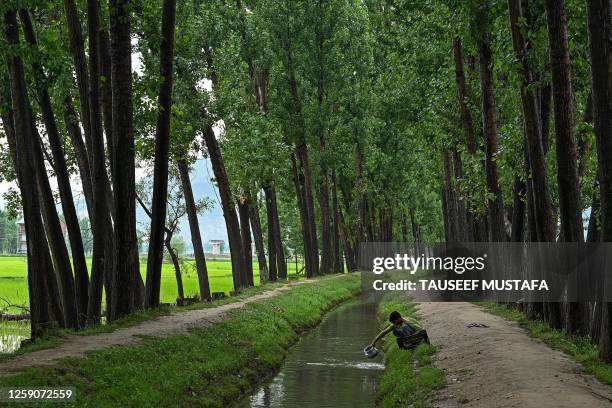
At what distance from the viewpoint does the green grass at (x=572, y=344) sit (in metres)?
14.3

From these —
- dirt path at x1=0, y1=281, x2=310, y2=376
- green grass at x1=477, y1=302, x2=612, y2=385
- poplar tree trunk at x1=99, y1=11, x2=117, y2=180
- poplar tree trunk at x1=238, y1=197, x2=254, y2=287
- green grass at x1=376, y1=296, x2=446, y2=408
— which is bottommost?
green grass at x1=376, y1=296, x2=446, y2=408

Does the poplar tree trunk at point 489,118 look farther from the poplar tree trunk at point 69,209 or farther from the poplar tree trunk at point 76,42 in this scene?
the poplar tree trunk at point 69,209

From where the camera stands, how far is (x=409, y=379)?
17.4 meters

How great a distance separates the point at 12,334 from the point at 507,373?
70.6ft

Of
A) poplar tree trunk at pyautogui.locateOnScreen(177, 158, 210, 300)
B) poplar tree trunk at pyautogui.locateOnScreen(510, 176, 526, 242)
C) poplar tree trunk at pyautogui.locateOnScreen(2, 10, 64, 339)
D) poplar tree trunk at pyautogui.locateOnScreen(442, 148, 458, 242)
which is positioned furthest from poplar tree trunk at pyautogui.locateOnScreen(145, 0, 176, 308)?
poplar tree trunk at pyautogui.locateOnScreen(442, 148, 458, 242)

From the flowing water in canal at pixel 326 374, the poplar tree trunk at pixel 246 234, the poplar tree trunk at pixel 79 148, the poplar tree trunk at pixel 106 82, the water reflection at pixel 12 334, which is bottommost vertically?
the flowing water in canal at pixel 326 374

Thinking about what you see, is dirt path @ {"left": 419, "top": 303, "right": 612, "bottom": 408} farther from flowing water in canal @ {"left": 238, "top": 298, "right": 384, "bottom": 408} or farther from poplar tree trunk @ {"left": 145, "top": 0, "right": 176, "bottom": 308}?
poplar tree trunk @ {"left": 145, "top": 0, "right": 176, "bottom": 308}

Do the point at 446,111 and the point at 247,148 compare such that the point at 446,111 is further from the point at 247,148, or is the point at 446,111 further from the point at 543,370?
the point at 543,370

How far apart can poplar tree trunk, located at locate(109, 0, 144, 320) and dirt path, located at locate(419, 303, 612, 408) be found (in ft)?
31.1

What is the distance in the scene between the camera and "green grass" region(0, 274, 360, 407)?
44.1ft

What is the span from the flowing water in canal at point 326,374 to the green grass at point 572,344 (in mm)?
4916

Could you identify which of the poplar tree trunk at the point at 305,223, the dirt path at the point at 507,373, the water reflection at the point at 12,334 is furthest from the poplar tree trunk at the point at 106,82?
the poplar tree trunk at the point at 305,223

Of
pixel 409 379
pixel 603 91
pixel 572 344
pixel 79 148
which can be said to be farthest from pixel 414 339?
pixel 79 148

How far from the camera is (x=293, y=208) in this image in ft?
275
